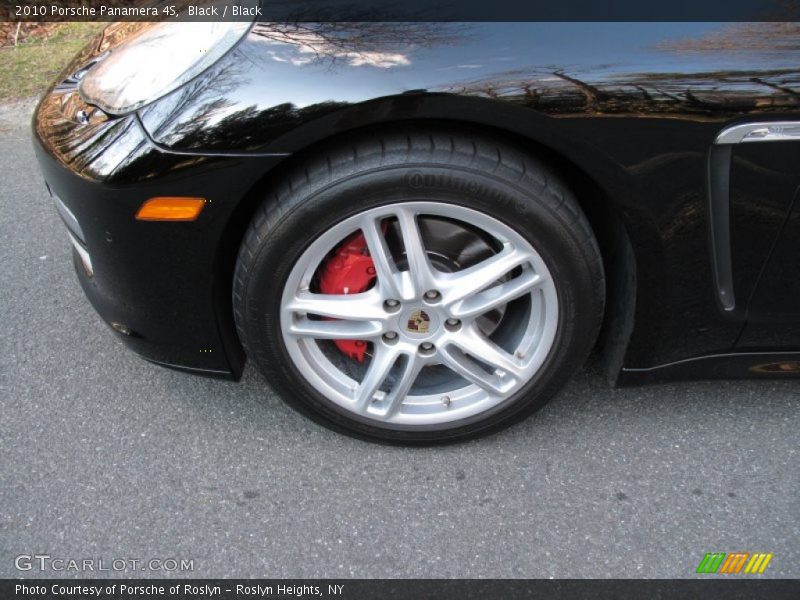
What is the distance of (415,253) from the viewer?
1.78 m

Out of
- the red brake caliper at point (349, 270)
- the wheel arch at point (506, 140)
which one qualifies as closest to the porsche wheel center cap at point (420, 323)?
the red brake caliper at point (349, 270)

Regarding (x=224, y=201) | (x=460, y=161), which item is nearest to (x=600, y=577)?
(x=460, y=161)

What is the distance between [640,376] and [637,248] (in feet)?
1.44

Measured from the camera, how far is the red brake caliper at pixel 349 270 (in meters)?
1.90

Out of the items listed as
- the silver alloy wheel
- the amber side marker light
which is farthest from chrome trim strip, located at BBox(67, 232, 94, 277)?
the silver alloy wheel

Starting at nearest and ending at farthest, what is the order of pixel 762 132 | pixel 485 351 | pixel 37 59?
pixel 762 132 → pixel 485 351 → pixel 37 59

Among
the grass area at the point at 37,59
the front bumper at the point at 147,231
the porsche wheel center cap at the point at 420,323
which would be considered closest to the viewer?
the front bumper at the point at 147,231

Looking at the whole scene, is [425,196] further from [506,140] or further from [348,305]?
[348,305]

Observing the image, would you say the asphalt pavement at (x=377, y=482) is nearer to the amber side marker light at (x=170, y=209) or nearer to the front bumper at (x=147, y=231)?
the front bumper at (x=147, y=231)

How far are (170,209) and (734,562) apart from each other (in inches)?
66.3

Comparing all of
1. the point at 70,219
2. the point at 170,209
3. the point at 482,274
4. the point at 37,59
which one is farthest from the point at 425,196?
the point at 37,59

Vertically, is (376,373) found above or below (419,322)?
below

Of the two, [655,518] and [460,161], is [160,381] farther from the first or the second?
[655,518]

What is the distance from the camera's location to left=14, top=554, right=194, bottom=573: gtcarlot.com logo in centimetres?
183
